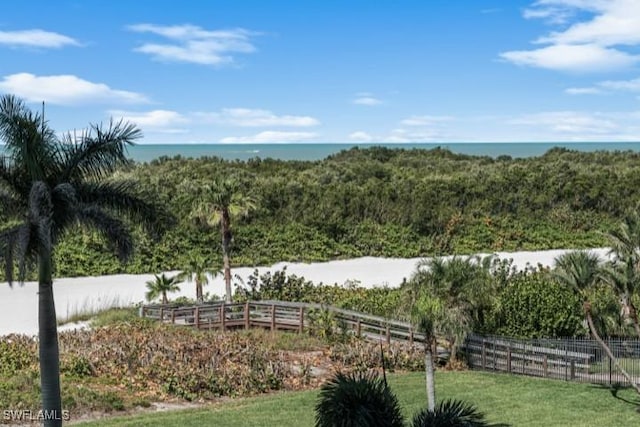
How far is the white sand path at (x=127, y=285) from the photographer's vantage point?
101ft

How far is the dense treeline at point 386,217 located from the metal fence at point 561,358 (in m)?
17.9

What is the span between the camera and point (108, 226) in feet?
38.8

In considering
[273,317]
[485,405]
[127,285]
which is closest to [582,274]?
[485,405]

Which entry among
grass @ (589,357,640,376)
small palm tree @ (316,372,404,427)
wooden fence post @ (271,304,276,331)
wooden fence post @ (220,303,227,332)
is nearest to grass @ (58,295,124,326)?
wooden fence post @ (220,303,227,332)

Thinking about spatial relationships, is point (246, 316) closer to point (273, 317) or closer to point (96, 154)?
point (273, 317)

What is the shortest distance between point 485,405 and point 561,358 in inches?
178

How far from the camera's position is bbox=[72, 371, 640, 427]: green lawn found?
16.1 m

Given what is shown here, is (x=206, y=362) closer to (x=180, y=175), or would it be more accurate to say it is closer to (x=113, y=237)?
(x=113, y=237)

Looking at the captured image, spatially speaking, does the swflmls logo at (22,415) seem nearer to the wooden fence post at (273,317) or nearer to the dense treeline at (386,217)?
the wooden fence post at (273,317)

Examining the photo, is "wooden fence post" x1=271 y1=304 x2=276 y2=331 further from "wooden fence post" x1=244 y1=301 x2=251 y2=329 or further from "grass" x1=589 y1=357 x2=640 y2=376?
"grass" x1=589 y1=357 x2=640 y2=376

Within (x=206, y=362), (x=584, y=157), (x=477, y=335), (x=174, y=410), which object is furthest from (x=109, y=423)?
(x=584, y=157)

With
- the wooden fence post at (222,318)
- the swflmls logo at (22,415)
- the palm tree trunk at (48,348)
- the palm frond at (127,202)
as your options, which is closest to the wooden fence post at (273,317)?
the wooden fence post at (222,318)

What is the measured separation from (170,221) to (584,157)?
9112cm

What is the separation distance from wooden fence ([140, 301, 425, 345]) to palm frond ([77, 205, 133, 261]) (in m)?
13.6
